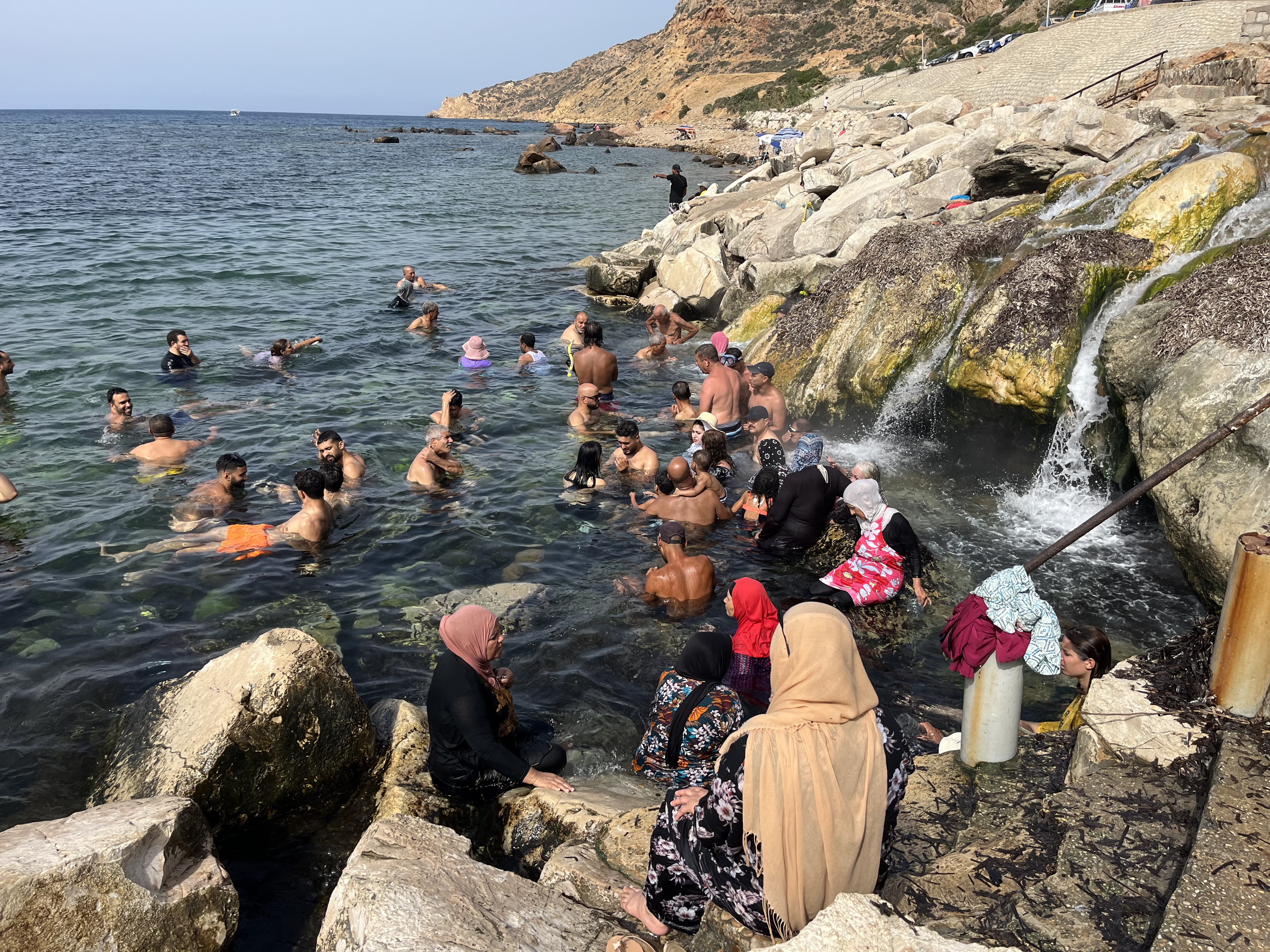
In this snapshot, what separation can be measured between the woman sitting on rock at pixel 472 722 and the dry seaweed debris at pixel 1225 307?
713 centimetres

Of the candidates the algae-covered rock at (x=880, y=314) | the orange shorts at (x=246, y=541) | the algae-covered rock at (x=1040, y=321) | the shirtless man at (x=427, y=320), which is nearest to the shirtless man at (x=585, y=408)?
the algae-covered rock at (x=880, y=314)

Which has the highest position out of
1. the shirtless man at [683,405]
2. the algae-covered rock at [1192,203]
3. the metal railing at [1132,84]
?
the metal railing at [1132,84]

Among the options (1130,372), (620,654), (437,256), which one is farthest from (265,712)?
(437,256)

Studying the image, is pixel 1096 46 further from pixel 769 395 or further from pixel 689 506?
pixel 689 506

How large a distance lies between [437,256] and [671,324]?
38.1ft

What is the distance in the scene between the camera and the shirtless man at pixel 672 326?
17.9 metres

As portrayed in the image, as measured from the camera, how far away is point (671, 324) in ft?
59.4

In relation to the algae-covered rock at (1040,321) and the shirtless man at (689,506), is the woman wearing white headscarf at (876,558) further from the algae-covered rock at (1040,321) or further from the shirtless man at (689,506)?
the algae-covered rock at (1040,321)

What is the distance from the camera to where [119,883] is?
4039mm

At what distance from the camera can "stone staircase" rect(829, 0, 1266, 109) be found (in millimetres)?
25297

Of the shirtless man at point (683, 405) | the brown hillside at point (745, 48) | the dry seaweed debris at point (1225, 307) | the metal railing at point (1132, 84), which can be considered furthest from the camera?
the brown hillside at point (745, 48)

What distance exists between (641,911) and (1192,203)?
1103 centimetres

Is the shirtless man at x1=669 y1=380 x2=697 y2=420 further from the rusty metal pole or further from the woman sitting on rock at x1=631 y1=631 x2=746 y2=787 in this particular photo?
the rusty metal pole

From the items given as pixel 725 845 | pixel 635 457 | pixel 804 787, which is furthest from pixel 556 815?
pixel 635 457
